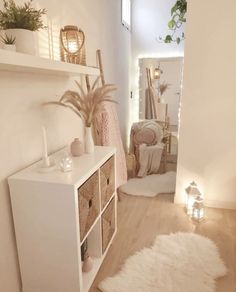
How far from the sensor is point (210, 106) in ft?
8.20

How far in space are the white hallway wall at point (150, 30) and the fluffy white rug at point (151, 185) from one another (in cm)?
177

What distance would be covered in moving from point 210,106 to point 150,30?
6.77ft

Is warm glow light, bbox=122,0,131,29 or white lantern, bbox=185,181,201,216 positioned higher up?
warm glow light, bbox=122,0,131,29

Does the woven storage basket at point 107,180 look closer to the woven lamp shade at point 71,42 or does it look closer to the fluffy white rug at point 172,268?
the fluffy white rug at point 172,268

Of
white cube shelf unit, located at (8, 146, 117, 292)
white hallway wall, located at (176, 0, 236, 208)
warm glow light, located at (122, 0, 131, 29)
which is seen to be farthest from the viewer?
warm glow light, located at (122, 0, 131, 29)

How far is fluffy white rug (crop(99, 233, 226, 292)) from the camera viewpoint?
5.42ft

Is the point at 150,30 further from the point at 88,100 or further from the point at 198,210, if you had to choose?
the point at 198,210

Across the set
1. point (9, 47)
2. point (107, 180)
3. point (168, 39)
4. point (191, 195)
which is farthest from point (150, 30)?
point (9, 47)

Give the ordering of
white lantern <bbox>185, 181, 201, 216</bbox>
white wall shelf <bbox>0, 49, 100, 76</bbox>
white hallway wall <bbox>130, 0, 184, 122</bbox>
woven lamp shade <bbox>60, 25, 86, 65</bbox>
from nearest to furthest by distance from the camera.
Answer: white wall shelf <bbox>0, 49, 100, 76</bbox> < woven lamp shade <bbox>60, 25, 86, 65</bbox> < white lantern <bbox>185, 181, 201, 216</bbox> < white hallway wall <bbox>130, 0, 184, 122</bbox>

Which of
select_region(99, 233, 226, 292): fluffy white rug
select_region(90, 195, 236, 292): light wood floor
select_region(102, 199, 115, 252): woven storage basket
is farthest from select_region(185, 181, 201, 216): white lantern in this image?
select_region(102, 199, 115, 252): woven storage basket

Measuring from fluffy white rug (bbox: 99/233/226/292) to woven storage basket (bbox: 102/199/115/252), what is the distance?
0.23 m

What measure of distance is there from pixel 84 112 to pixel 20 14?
28.7 inches

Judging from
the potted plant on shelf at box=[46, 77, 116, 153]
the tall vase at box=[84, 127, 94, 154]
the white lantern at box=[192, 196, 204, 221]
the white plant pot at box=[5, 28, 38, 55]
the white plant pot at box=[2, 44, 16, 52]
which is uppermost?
the white plant pot at box=[5, 28, 38, 55]

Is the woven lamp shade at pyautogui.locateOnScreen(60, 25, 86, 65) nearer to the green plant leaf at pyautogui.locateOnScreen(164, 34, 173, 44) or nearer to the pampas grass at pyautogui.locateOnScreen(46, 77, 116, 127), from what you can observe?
the pampas grass at pyautogui.locateOnScreen(46, 77, 116, 127)
